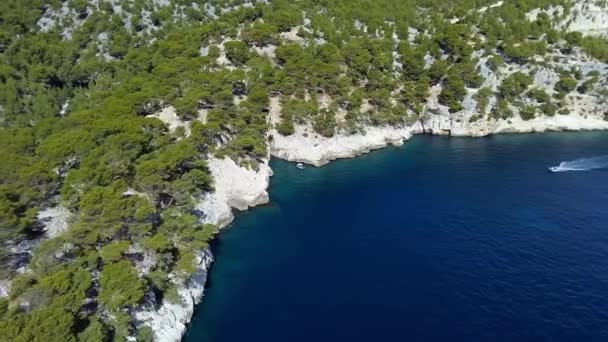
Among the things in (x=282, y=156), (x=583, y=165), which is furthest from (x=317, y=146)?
(x=583, y=165)

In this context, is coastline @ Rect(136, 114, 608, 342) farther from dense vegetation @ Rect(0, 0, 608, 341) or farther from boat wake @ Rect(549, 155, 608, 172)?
boat wake @ Rect(549, 155, 608, 172)

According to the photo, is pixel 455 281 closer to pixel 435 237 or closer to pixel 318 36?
pixel 435 237

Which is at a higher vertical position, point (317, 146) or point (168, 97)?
point (168, 97)

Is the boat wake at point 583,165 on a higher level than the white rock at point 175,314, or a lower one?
higher

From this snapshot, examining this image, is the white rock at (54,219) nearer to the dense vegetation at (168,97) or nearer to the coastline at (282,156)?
the dense vegetation at (168,97)

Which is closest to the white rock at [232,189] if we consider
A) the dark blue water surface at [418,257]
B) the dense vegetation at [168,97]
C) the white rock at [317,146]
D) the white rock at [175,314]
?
the dense vegetation at [168,97]

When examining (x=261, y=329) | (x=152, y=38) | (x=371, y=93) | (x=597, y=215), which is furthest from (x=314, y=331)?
(x=152, y=38)

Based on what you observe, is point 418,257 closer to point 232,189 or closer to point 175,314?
point 175,314
